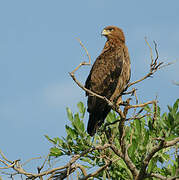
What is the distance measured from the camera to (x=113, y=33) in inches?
339

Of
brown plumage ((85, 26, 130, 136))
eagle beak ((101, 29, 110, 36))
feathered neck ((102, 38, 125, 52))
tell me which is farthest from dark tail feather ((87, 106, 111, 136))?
eagle beak ((101, 29, 110, 36))

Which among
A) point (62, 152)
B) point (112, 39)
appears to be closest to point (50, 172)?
point (62, 152)

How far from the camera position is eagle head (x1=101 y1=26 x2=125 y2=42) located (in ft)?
27.9

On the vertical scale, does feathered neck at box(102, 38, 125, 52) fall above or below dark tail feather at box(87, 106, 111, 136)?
above

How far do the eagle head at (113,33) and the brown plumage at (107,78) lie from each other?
13cm

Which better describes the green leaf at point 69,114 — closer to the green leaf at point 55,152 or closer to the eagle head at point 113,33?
the green leaf at point 55,152

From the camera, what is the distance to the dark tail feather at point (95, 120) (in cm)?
712

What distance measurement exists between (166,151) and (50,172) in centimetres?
272

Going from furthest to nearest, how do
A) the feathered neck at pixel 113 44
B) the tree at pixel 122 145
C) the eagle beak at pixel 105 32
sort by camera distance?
→ the eagle beak at pixel 105 32 → the feathered neck at pixel 113 44 → the tree at pixel 122 145

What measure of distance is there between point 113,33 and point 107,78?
1357mm

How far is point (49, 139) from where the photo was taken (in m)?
7.21

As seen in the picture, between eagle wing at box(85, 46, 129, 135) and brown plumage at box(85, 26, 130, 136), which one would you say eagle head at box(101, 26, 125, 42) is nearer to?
brown plumage at box(85, 26, 130, 136)

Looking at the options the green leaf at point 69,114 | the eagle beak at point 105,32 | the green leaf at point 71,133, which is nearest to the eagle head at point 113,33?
the eagle beak at point 105,32

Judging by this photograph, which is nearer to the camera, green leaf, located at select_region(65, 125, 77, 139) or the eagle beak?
green leaf, located at select_region(65, 125, 77, 139)
